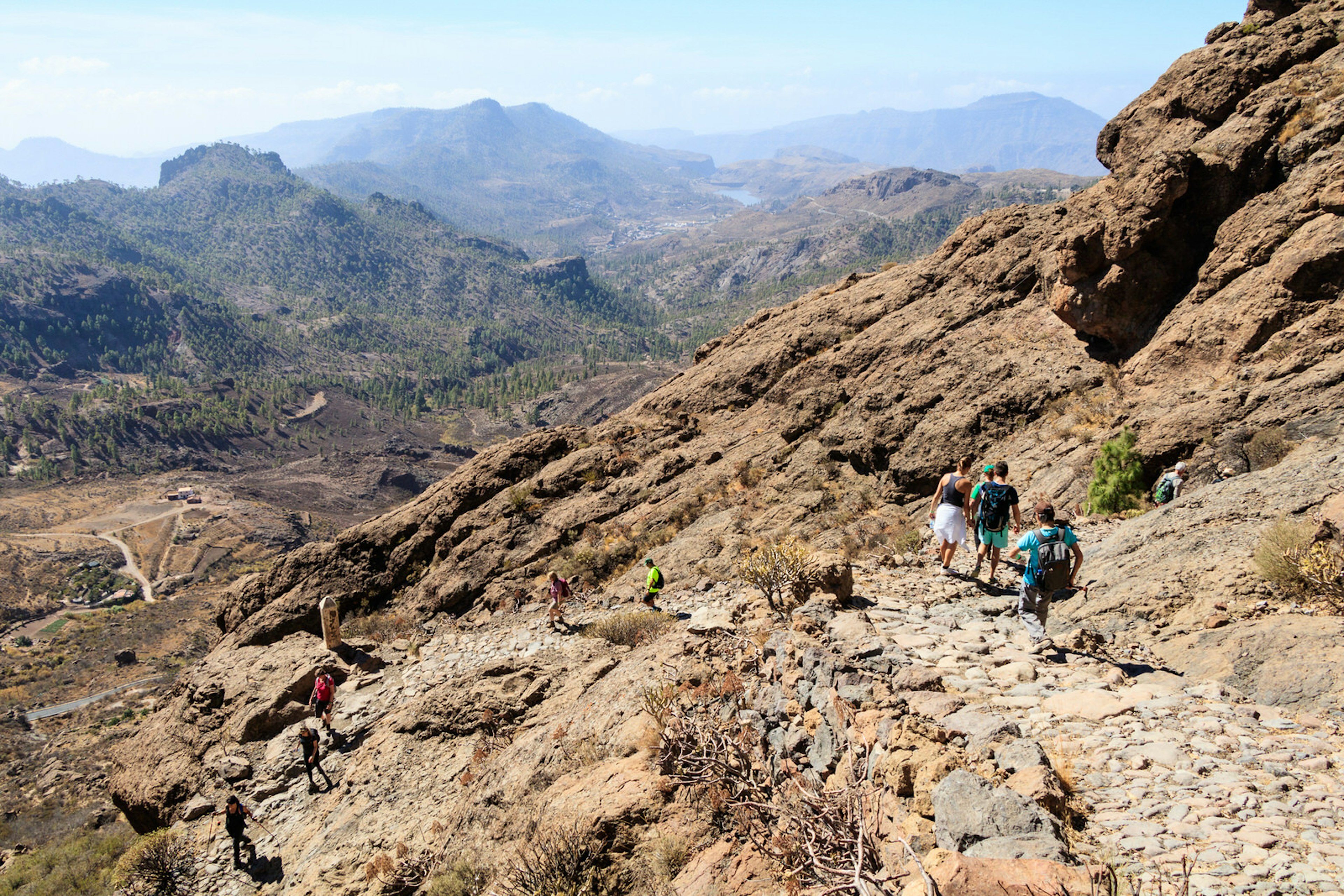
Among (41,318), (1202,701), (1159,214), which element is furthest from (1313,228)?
(41,318)

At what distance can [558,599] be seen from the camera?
45.3ft

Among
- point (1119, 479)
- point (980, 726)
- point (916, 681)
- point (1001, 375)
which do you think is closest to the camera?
point (980, 726)

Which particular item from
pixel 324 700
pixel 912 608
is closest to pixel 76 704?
pixel 324 700

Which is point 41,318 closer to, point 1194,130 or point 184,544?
point 184,544

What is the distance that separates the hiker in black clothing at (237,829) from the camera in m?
10.5

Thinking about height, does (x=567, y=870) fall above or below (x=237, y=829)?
above

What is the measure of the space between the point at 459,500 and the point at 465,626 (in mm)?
5172

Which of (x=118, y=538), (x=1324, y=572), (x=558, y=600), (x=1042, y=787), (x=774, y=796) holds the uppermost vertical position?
(x=1324, y=572)

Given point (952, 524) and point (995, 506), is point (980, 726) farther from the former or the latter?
point (952, 524)

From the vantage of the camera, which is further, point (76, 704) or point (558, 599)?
point (76, 704)

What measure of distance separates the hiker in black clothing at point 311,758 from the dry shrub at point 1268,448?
595 inches

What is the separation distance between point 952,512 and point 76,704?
2689 inches

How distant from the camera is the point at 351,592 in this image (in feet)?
60.4

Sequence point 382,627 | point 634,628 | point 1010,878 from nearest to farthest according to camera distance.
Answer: point 1010,878 < point 634,628 < point 382,627
